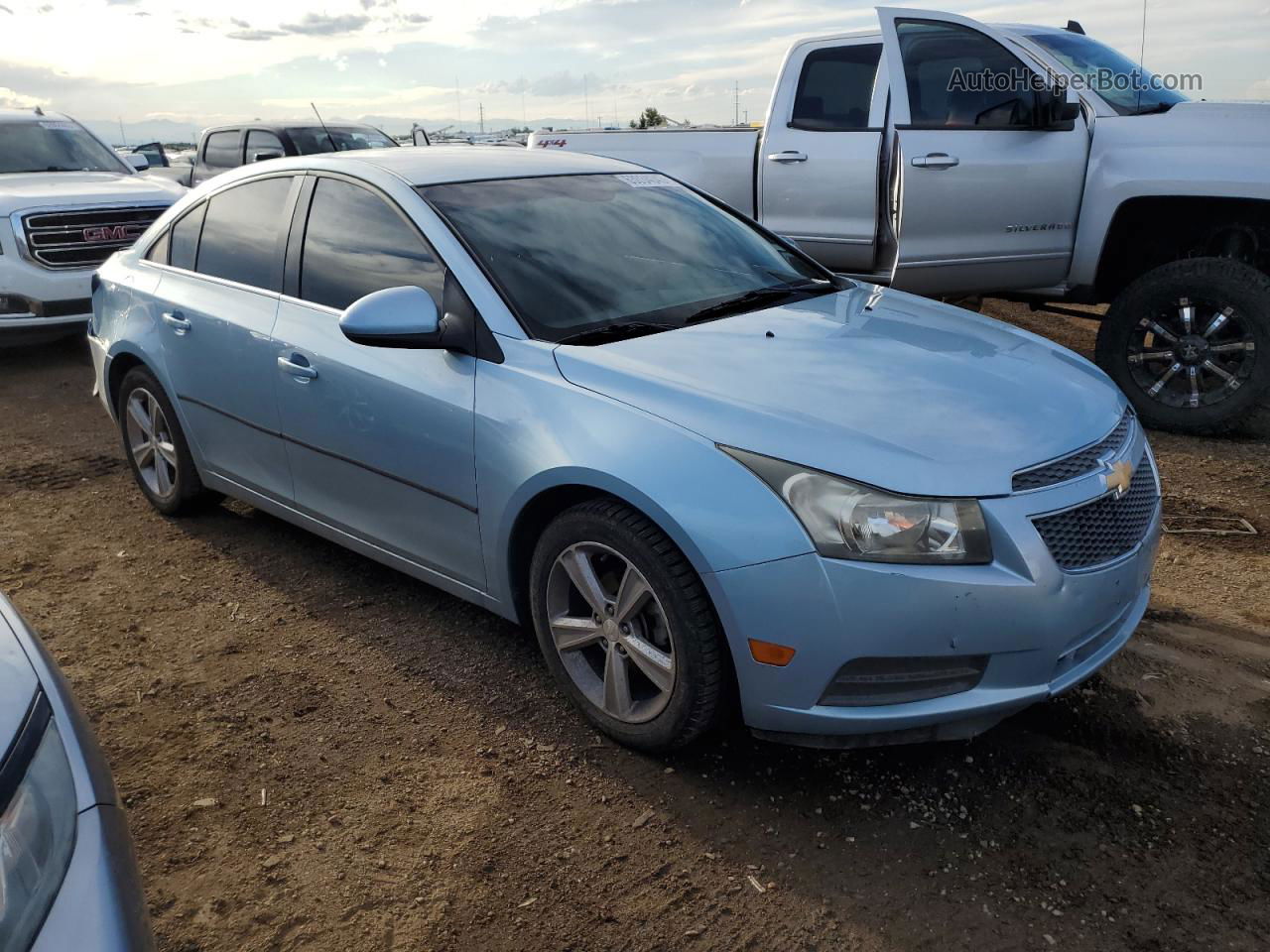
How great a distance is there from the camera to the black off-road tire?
14.9ft

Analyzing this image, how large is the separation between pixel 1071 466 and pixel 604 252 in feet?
5.34

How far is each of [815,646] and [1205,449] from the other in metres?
3.97

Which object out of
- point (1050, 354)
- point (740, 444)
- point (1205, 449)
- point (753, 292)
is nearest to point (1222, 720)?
point (1050, 354)

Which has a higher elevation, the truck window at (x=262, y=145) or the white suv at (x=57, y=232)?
the truck window at (x=262, y=145)

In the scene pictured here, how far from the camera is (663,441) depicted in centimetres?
265

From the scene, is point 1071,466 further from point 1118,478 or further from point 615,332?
point 615,332

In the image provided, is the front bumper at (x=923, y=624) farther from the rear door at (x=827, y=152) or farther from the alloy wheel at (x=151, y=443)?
the rear door at (x=827, y=152)

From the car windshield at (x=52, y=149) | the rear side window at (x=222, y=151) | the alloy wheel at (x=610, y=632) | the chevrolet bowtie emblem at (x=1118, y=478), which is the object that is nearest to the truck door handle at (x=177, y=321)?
the alloy wheel at (x=610, y=632)

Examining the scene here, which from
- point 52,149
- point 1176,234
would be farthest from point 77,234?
point 1176,234

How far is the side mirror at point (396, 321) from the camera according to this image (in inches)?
120

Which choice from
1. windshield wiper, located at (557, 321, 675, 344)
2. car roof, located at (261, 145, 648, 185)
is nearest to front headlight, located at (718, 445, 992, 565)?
windshield wiper, located at (557, 321, 675, 344)

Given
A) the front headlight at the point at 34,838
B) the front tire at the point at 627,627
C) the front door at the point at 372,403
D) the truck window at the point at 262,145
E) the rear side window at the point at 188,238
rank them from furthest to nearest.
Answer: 1. the truck window at the point at 262,145
2. the rear side window at the point at 188,238
3. the front door at the point at 372,403
4. the front tire at the point at 627,627
5. the front headlight at the point at 34,838

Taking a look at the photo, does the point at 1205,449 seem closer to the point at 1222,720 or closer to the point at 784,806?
the point at 1222,720

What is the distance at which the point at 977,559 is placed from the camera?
2434 mm
